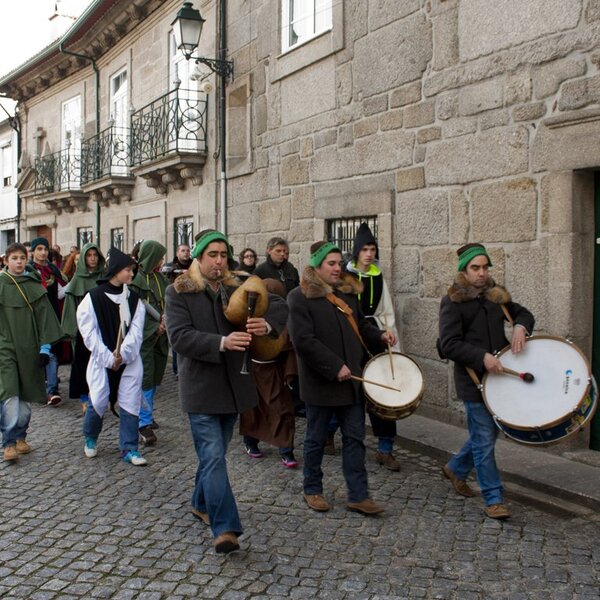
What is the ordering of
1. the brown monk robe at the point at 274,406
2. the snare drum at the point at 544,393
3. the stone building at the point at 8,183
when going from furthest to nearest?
1. the stone building at the point at 8,183
2. the brown monk robe at the point at 274,406
3. the snare drum at the point at 544,393

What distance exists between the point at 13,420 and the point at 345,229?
4427 mm

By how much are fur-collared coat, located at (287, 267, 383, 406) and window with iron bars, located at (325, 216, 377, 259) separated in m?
3.65

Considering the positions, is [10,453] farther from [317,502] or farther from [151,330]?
[317,502]

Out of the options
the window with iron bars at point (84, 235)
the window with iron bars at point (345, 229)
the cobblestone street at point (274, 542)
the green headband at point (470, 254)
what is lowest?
the cobblestone street at point (274, 542)

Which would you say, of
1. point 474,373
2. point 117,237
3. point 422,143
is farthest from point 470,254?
point 117,237

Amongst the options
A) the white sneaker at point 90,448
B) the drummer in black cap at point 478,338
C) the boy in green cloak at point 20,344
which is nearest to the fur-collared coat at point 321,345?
the drummer in black cap at point 478,338

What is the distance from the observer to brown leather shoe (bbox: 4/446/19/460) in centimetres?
618

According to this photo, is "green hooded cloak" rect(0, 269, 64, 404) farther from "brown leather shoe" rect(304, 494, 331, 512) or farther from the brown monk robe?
"brown leather shoe" rect(304, 494, 331, 512)

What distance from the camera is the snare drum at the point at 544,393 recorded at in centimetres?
448

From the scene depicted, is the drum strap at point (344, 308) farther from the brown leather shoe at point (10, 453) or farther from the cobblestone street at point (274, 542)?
the brown leather shoe at point (10, 453)

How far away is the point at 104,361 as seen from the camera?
6.05 m

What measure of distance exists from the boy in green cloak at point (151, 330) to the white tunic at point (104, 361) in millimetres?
696

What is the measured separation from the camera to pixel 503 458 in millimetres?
5926

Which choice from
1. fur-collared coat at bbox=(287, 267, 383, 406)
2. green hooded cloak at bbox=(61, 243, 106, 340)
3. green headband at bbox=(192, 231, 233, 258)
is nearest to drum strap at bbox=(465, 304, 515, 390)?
fur-collared coat at bbox=(287, 267, 383, 406)
